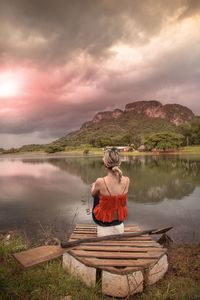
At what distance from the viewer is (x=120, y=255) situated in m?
5.64

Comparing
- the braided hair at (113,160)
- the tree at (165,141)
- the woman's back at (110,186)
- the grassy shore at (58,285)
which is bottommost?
the grassy shore at (58,285)

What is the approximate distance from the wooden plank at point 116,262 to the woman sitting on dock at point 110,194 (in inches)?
44.8

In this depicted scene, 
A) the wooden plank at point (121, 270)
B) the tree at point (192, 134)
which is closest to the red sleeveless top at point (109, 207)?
the wooden plank at point (121, 270)

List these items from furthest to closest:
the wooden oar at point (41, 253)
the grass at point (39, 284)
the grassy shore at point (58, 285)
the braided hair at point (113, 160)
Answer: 1. the braided hair at point (113, 160)
2. the wooden oar at point (41, 253)
3. the grassy shore at point (58, 285)
4. the grass at point (39, 284)

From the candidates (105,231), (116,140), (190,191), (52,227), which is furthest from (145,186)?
(116,140)

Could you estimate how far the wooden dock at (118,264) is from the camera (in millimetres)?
5191

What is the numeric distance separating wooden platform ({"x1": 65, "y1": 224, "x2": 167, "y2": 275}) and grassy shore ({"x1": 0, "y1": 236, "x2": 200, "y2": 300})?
491 mm

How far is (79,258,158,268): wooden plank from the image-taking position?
5259mm

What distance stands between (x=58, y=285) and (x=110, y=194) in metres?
2.18

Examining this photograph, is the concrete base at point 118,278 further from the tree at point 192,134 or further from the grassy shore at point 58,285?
the tree at point 192,134

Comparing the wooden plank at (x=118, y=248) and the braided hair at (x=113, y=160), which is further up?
the braided hair at (x=113, y=160)

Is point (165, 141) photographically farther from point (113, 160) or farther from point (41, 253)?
point (41, 253)

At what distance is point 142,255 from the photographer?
5.73m

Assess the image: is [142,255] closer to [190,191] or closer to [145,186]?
[190,191]
